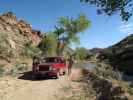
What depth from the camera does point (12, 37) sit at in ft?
221

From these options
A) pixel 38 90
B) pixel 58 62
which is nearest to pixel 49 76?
pixel 58 62

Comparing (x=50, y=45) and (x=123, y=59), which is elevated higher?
(x=50, y=45)

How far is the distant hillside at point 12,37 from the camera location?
43.4 m

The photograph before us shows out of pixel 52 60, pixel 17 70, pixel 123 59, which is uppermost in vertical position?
pixel 123 59

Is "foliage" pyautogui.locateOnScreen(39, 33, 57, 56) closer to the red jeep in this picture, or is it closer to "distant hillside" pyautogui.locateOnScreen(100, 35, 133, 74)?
"distant hillside" pyautogui.locateOnScreen(100, 35, 133, 74)

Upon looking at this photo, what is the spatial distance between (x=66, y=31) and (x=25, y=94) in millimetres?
69592

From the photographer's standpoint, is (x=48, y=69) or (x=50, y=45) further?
(x=50, y=45)

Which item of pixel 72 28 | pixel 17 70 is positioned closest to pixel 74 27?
pixel 72 28

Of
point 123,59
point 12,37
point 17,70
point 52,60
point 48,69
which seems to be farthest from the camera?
point 123,59

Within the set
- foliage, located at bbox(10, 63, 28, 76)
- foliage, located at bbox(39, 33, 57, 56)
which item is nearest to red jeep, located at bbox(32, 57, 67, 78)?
foliage, located at bbox(10, 63, 28, 76)

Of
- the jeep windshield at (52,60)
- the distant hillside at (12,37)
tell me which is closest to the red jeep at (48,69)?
the jeep windshield at (52,60)

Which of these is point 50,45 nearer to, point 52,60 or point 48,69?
point 52,60

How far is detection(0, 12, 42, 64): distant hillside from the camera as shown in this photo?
43.4 meters

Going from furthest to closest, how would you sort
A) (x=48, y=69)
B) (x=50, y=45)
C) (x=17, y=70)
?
(x=50, y=45)
(x=17, y=70)
(x=48, y=69)
